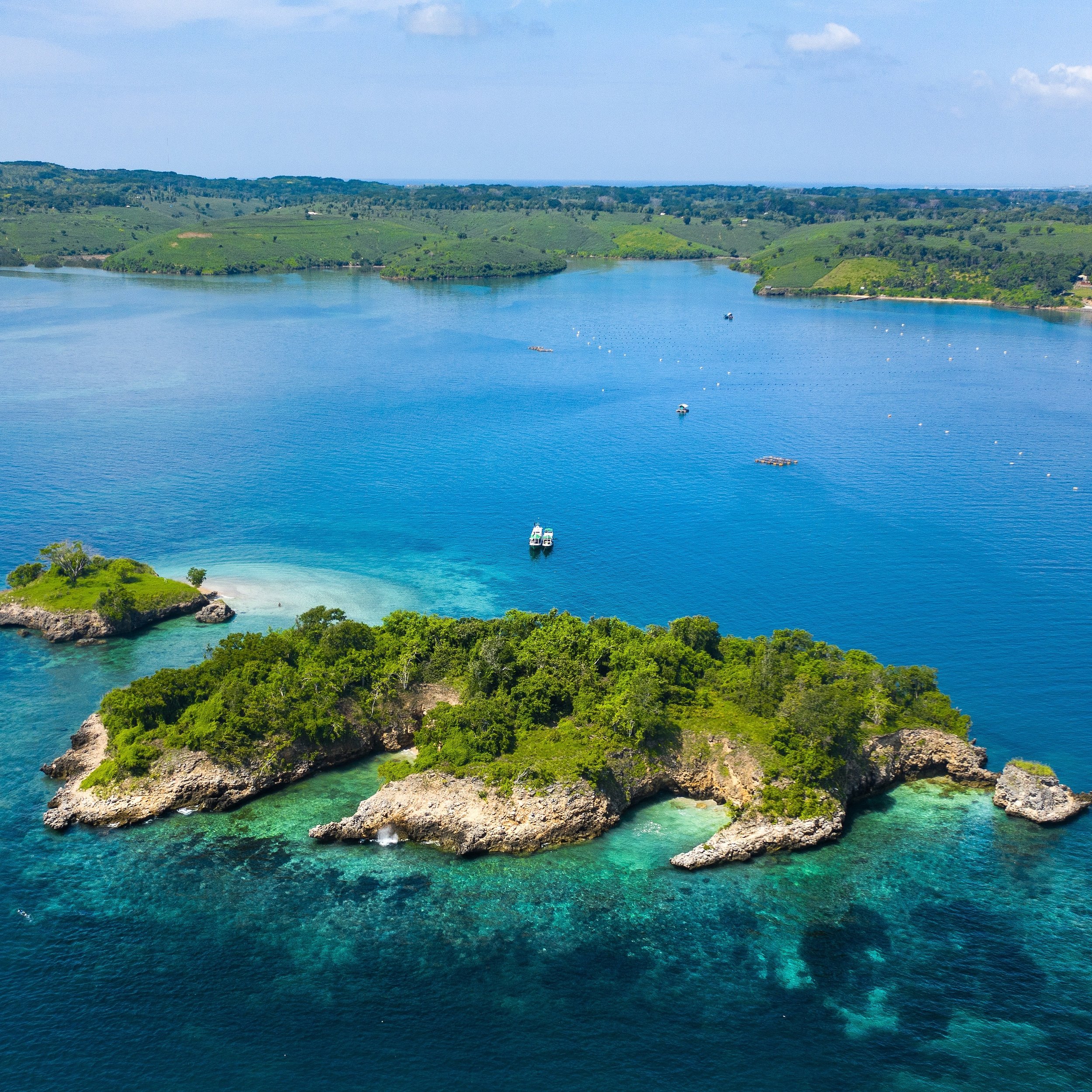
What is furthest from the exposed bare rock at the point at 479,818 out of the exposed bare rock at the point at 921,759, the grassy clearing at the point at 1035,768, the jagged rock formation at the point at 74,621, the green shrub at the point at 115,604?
A: the jagged rock formation at the point at 74,621

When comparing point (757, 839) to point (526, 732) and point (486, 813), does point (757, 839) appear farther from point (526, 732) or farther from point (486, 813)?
point (526, 732)

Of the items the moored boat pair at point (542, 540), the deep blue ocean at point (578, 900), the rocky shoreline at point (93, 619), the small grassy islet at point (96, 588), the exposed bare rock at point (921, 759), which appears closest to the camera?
the deep blue ocean at point (578, 900)

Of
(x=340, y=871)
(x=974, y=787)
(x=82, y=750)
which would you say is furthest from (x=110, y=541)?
(x=974, y=787)

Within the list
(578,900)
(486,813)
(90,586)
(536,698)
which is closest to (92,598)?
(90,586)

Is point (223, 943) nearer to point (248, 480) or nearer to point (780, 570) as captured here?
point (780, 570)

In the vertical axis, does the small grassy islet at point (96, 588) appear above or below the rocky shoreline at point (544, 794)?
above

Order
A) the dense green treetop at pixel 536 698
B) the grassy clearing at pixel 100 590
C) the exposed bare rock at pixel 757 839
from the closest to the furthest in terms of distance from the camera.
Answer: the exposed bare rock at pixel 757 839 < the dense green treetop at pixel 536 698 < the grassy clearing at pixel 100 590

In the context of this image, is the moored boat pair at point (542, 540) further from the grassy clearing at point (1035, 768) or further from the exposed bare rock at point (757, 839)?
the grassy clearing at point (1035, 768)
